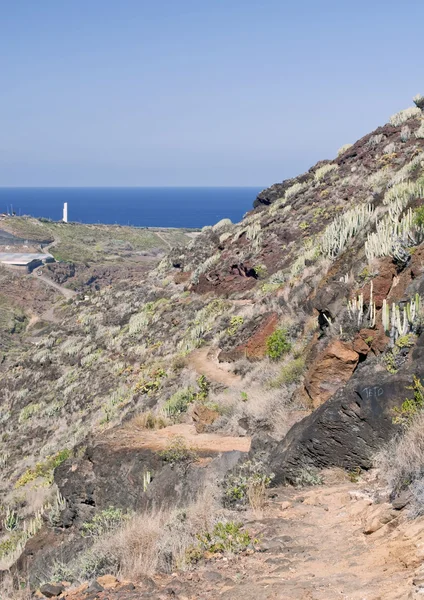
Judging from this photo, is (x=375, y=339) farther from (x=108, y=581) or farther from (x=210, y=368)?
(x=210, y=368)

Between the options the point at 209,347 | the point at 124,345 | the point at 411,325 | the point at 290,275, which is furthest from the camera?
the point at 124,345

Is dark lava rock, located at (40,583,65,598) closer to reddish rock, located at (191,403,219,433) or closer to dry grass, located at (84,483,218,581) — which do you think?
dry grass, located at (84,483,218,581)

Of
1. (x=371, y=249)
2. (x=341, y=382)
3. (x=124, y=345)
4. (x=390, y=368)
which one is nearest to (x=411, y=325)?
(x=390, y=368)

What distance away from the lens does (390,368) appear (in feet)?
21.1

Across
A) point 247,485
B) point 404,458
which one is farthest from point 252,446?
point 404,458

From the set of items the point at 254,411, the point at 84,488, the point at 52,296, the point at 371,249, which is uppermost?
the point at 371,249

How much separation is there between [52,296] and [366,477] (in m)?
62.6

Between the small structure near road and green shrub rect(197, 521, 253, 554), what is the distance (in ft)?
235

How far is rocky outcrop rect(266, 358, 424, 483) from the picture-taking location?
612 cm

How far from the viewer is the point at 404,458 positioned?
203 inches

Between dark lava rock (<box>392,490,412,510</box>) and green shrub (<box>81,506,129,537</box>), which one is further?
green shrub (<box>81,506,129,537</box>)

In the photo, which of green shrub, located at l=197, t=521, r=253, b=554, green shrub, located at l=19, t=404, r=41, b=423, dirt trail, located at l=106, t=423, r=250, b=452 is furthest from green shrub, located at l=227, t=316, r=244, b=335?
green shrub, located at l=197, t=521, r=253, b=554

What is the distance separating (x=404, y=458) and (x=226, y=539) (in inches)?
66.7

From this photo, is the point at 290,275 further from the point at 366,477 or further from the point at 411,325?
the point at 366,477
